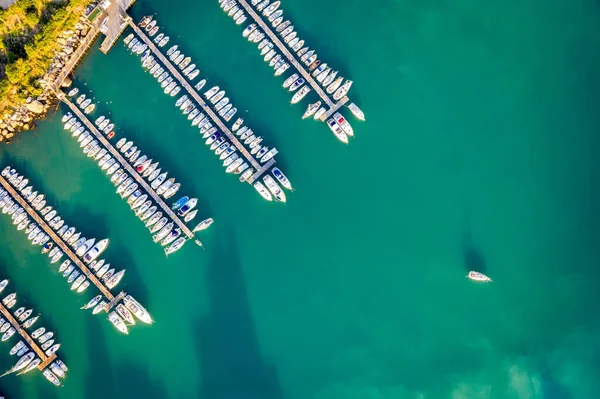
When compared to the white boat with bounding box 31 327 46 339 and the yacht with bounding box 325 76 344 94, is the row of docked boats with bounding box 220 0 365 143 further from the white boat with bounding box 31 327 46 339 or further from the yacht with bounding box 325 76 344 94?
the white boat with bounding box 31 327 46 339

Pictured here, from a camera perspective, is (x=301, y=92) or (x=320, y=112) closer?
(x=320, y=112)

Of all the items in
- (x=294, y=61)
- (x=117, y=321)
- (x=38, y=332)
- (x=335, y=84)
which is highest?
(x=294, y=61)

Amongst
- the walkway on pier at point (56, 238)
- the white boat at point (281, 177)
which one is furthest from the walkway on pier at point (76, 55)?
the white boat at point (281, 177)

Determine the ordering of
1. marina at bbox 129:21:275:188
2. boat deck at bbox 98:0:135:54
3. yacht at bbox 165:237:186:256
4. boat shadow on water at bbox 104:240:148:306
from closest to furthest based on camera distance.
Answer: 1. marina at bbox 129:21:275:188
2. yacht at bbox 165:237:186:256
3. boat shadow on water at bbox 104:240:148:306
4. boat deck at bbox 98:0:135:54

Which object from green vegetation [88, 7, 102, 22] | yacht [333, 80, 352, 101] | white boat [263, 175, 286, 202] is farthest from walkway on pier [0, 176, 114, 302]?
yacht [333, 80, 352, 101]

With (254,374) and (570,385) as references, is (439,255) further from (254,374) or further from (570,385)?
(254,374)

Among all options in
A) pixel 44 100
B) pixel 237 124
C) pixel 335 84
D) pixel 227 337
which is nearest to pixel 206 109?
pixel 237 124

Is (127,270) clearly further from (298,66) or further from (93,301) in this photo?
(298,66)

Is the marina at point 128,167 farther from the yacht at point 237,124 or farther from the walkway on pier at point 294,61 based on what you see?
the walkway on pier at point 294,61
